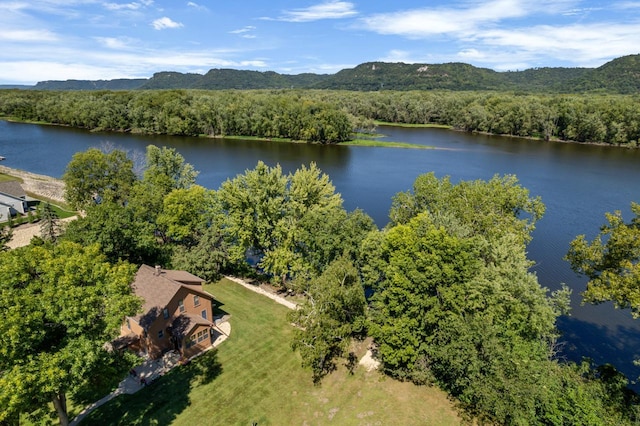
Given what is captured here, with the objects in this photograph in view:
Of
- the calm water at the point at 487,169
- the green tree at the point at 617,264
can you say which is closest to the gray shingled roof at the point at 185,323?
the green tree at the point at 617,264

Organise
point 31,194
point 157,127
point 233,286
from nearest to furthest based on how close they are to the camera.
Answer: point 233,286
point 31,194
point 157,127

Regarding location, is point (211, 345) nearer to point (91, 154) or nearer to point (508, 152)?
point (91, 154)

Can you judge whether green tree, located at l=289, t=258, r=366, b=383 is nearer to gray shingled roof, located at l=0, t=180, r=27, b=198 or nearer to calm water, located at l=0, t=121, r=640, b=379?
calm water, located at l=0, t=121, r=640, b=379

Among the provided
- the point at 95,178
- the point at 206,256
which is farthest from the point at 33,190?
the point at 206,256

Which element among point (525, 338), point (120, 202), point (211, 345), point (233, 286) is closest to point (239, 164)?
point (120, 202)

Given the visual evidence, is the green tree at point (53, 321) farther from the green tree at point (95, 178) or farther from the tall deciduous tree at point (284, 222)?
the green tree at point (95, 178)

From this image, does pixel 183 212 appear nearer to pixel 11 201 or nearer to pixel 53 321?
pixel 53 321

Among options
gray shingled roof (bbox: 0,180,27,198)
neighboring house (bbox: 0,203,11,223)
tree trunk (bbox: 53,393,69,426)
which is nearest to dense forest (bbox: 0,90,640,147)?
gray shingled roof (bbox: 0,180,27,198)
